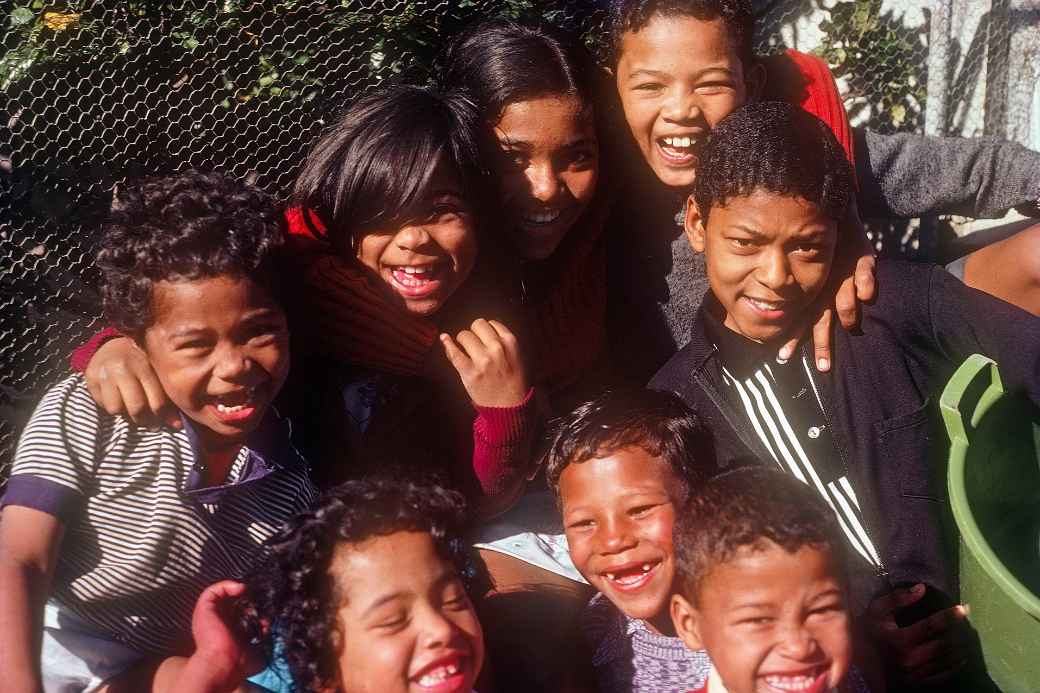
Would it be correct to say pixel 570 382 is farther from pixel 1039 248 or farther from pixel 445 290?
pixel 1039 248

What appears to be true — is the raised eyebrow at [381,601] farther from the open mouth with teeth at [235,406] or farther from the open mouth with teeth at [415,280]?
the open mouth with teeth at [415,280]

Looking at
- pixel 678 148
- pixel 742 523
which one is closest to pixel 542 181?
pixel 678 148

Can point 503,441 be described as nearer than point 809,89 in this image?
Yes

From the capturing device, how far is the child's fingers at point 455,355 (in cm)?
227

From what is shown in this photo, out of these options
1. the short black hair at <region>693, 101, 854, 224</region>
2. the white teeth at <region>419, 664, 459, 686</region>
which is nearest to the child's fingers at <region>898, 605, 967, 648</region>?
the short black hair at <region>693, 101, 854, 224</region>

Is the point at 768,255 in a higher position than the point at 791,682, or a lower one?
higher

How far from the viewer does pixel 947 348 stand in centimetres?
226

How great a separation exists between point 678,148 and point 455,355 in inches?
29.8

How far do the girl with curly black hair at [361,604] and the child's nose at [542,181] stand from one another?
0.77 meters

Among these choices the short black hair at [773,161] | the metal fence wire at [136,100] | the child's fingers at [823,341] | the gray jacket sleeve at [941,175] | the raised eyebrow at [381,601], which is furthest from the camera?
the gray jacket sleeve at [941,175]

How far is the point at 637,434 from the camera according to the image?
7.20ft

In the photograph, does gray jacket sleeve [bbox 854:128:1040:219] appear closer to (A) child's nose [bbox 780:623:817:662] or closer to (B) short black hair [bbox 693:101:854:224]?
(B) short black hair [bbox 693:101:854:224]

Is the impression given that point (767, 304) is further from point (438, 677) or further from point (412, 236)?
point (438, 677)

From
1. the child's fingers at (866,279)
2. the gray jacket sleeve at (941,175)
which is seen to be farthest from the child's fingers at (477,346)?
the gray jacket sleeve at (941,175)
